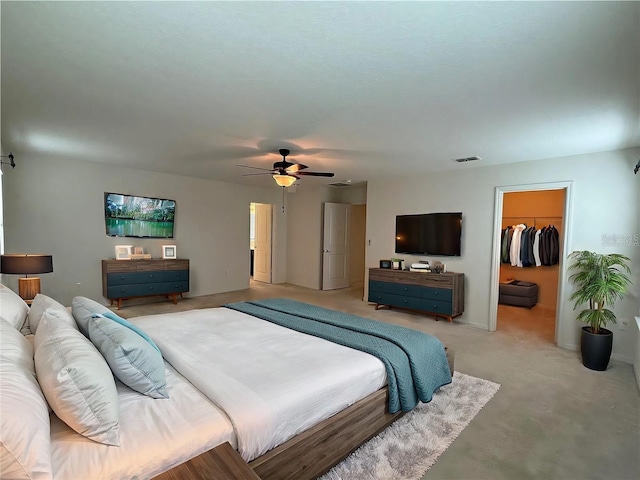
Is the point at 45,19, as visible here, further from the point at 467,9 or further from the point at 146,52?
the point at 467,9

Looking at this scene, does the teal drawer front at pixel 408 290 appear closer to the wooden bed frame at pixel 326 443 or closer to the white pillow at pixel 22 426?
the wooden bed frame at pixel 326 443

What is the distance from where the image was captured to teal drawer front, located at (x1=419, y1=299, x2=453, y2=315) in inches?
190

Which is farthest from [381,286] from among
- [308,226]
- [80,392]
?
[80,392]

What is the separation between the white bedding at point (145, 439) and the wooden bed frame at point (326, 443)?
247 millimetres

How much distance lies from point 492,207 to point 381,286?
213 cm

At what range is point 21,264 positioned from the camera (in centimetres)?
311

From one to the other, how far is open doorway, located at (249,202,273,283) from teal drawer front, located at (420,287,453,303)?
173 inches

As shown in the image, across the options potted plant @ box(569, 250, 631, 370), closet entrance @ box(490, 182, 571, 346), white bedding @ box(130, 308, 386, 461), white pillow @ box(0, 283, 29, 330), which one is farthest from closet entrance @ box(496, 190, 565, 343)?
white pillow @ box(0, 283, 29, 330)

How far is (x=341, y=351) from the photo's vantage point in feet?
7.12

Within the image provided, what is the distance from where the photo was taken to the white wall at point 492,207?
3615 millimetres

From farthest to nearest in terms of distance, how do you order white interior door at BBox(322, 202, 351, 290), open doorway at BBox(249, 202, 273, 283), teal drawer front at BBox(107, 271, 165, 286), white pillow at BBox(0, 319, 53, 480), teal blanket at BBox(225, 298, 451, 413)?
open doorway at BBox(249, 202, 273, 283) → white interior door at BBox(322, 202, 351, 290) → teal drawer front at BBox(107, 271, 165, 286) → teal blanket at BBox(225, 298, 451, 413) → white pillow at BBox(0, 319, 53, 480)

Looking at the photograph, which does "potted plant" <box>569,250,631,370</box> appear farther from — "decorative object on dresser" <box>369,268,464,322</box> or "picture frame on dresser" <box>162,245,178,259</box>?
"picture frame on dresser" <box>162,245,178,259</box>

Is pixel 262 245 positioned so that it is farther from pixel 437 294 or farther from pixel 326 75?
pixel 326 75

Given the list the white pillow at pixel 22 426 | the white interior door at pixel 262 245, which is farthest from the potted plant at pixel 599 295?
the white interior door at pixel 262 245
